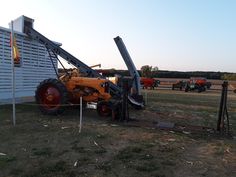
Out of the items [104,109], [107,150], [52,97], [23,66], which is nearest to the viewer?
[107,150]

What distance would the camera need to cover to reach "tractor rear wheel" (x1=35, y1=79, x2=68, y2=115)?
1326 centimetres

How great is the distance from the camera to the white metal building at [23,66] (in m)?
16.9

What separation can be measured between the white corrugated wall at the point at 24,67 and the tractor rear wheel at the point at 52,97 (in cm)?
276

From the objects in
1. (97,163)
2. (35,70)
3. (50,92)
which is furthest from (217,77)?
(97,163)

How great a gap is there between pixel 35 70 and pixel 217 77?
5789cm

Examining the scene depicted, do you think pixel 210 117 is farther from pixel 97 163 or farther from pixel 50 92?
pixel 97 163

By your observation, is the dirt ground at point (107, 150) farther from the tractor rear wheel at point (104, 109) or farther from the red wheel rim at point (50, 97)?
the red wheel rim at point (50, 97)

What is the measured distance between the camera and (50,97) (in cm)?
1365

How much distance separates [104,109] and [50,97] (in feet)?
6.72

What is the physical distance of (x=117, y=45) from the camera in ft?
50.9

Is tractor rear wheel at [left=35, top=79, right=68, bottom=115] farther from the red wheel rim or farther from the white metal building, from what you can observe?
the white metal building

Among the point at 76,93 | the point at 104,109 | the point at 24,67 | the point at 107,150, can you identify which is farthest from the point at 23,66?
the point at 107,150

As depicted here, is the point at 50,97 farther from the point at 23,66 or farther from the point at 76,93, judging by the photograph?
the point at 23,66

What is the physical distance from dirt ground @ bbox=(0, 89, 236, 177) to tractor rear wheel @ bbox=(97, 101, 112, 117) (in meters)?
0.97
